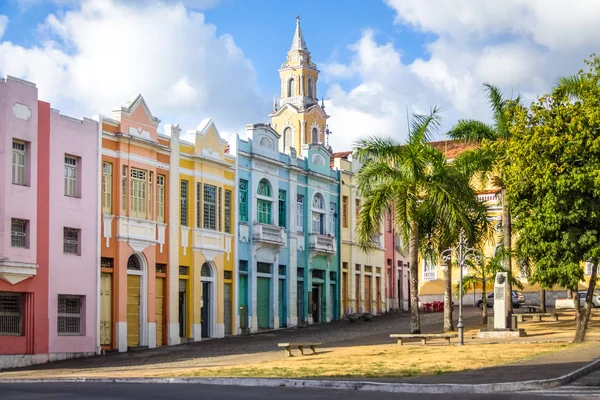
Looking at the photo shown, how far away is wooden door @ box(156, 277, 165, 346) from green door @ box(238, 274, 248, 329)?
229 inches

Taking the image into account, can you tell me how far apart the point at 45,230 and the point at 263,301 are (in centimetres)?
1502

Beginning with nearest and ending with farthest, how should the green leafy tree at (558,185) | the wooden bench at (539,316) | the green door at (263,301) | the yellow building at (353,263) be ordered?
the green leafy tree at (558,185)
the wooden bench at (539,316)
the green door at (263,301)
the yellow building at (353,263)

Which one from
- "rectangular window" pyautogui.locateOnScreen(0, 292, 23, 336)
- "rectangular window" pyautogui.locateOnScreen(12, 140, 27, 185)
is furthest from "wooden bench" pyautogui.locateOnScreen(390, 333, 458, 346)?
"rectangular window" pyautogui.locateOnScreen(12, 140, 27, 185)

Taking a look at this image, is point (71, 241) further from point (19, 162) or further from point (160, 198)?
point (160, 198)

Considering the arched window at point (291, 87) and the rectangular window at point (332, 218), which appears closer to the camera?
the rectangular window at point (332, 218)

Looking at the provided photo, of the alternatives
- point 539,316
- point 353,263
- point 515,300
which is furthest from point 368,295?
point 539,316

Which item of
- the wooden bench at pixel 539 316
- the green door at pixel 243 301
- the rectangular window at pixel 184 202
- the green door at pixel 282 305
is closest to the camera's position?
the rectangular window at pixel 184 202

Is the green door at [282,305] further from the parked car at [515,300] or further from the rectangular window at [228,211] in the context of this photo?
the parked car at [515,300]

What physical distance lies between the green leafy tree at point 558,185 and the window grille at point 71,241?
14.6 m

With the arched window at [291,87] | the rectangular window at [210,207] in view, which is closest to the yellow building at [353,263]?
the rectangular window at [210,207]

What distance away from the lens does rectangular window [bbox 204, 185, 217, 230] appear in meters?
41.9

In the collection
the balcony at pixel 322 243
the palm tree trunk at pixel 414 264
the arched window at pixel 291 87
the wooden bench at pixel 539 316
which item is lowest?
the wooden bench at pixel 539 316

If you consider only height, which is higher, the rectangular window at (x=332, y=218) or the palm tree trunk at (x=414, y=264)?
the rectangular window at (x=332, y=218)

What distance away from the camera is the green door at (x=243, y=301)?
145 feet
